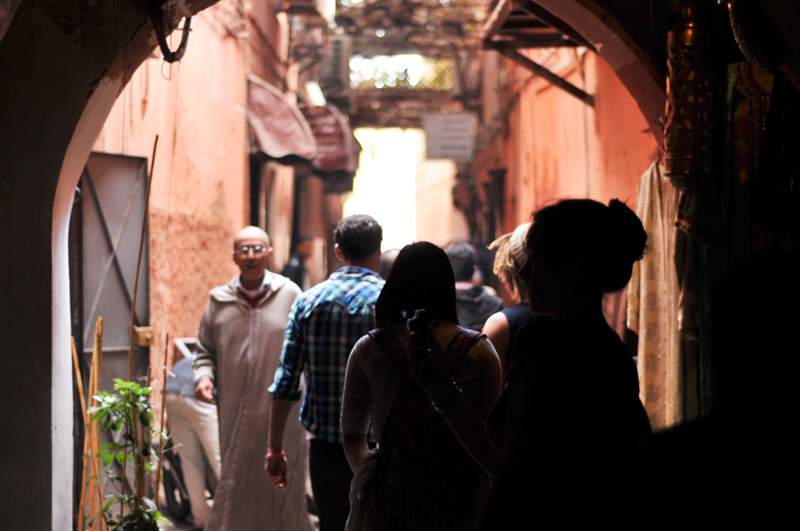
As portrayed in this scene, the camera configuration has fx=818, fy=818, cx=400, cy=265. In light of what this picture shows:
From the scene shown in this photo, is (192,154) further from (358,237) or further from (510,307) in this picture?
(510,307)

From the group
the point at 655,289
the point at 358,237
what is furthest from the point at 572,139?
the point at 358,237

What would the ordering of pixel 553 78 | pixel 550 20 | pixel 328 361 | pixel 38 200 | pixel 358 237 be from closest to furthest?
pixel 38 200
pixel 328 361
pixel 358 237
pixel 550 20
pixel 553 78

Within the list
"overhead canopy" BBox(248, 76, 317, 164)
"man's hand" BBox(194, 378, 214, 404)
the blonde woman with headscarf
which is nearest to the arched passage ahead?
"man's hand" BBox(194, 378, 214, 404)

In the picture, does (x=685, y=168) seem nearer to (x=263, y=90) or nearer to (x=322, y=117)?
(x=263, y=90)

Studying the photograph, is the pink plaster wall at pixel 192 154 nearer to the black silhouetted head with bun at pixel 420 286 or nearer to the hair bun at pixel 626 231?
the black silhouetted head with bun at pixel 420 286

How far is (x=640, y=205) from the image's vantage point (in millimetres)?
3648

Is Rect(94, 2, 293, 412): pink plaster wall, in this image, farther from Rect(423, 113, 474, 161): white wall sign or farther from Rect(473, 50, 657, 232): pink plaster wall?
Rect(423, 113, 474, 161): white wall sign

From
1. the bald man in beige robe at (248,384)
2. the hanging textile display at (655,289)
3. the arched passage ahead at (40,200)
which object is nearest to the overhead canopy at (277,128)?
the bald man in beige robe at (248,384)

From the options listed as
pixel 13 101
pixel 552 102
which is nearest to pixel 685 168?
pixel 13 101

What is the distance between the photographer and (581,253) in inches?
72.9

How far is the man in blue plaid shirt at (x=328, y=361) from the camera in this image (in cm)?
348

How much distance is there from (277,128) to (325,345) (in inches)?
291

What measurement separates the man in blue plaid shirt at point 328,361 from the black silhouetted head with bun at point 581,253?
5.78 feet

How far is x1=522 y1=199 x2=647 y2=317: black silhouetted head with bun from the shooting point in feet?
6.07
